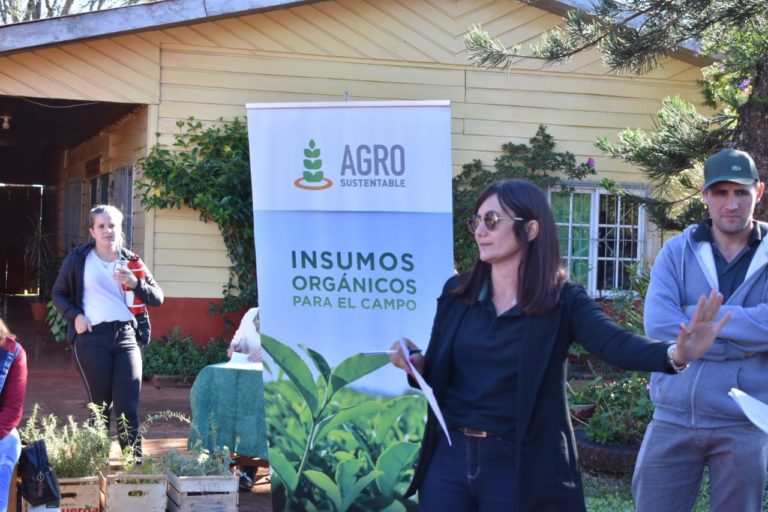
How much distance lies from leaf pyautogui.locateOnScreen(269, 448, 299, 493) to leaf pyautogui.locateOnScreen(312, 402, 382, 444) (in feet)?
0.61

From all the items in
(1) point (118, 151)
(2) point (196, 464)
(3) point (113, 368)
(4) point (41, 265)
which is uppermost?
(1) point (118, 151)

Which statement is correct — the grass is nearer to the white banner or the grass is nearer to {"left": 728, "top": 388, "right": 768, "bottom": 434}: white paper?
the white banner

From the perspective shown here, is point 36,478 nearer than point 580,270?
Yes

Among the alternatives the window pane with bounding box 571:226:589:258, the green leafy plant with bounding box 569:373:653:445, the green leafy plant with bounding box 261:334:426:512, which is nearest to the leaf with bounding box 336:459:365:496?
the green leafy plant with bounding box 261:334:426:512

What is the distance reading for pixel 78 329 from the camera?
237 inches

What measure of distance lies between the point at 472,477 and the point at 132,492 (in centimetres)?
261

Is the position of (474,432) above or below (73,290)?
below

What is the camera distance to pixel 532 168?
12156mm

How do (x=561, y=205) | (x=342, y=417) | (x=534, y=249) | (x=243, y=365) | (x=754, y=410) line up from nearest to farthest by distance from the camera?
1. (x=754, y=410)
2. (x=534, y=249)
3. (x=342, y=417)
4. (x=243, y=365)
5. (x=561, y=205)

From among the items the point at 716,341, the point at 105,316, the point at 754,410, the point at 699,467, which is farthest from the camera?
the point at 105,316

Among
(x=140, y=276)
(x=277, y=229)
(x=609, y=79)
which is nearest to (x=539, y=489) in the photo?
(x=277, y=229)

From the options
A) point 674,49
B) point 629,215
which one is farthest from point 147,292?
point 629,215

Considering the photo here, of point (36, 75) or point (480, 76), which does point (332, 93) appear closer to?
point (480, 76)

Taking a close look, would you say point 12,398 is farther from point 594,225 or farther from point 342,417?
point 594,225
